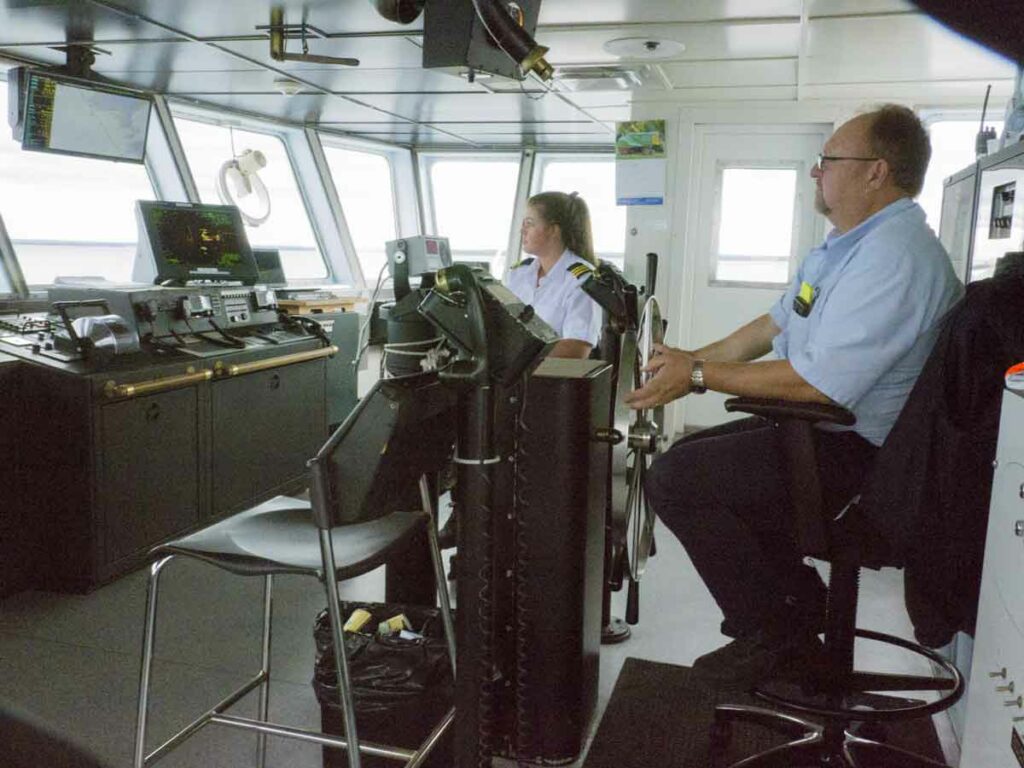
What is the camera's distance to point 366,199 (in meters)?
8.07

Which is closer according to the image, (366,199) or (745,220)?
(745,220)

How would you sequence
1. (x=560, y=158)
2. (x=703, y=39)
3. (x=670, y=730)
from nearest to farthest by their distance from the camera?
(x=670, y=730) < (x=703, y=39) < (x=560, y=158)

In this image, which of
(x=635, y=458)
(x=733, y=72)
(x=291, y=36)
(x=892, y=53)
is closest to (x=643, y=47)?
(x=733, y=72)

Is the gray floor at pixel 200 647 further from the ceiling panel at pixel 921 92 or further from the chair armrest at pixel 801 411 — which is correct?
the ceiling panel at pixel 921 92

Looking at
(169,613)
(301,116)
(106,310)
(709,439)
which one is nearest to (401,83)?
(301,116)

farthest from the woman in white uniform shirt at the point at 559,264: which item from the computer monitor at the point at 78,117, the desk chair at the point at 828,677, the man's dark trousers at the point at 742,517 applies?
the computer monitor at the point at 78,117

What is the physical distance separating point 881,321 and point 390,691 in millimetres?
1247

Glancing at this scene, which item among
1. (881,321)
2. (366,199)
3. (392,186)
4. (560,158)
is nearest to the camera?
(881,321)

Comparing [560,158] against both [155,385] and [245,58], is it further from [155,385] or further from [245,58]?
[155,385]

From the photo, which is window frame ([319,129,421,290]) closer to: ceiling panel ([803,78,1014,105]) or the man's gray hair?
ceiling panel ([803,78,1014,105])

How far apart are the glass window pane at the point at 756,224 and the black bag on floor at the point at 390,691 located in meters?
4.19

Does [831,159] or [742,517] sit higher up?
[831,159]

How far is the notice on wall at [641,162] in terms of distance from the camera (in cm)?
526

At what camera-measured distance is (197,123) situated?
5.80 metres
